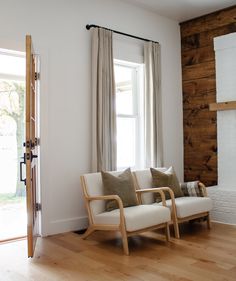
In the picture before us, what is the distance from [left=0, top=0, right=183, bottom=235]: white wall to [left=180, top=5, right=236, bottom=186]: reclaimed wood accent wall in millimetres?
1449

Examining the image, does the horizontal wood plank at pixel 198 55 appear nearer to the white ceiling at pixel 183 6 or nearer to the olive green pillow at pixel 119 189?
the white ceiling at pixel 183 6

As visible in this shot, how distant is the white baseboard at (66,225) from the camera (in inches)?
167

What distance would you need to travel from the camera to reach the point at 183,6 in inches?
205

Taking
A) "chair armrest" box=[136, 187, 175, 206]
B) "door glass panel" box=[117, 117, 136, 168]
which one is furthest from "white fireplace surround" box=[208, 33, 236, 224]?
"door glass panel" box=[117, 117, 136, 168]

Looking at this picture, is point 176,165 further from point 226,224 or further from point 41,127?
point 41,127

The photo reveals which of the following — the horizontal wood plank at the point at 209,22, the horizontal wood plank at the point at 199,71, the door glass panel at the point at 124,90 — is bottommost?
the door glass panel at the point at 124,90

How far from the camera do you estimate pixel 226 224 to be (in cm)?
471

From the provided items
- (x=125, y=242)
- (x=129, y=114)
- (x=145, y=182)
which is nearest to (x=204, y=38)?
(x=129, y=114)

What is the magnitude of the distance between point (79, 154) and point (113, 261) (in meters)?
1.62

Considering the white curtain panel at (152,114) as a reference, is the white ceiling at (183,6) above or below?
above

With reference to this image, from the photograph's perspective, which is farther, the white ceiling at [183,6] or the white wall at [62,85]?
the white ceiling at [183,6]

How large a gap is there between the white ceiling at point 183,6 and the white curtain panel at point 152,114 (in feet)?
1.76

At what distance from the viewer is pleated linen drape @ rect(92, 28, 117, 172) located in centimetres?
456

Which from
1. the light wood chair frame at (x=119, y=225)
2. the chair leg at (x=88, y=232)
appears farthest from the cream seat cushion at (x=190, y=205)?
the chair leg at (x=88, y=232)
